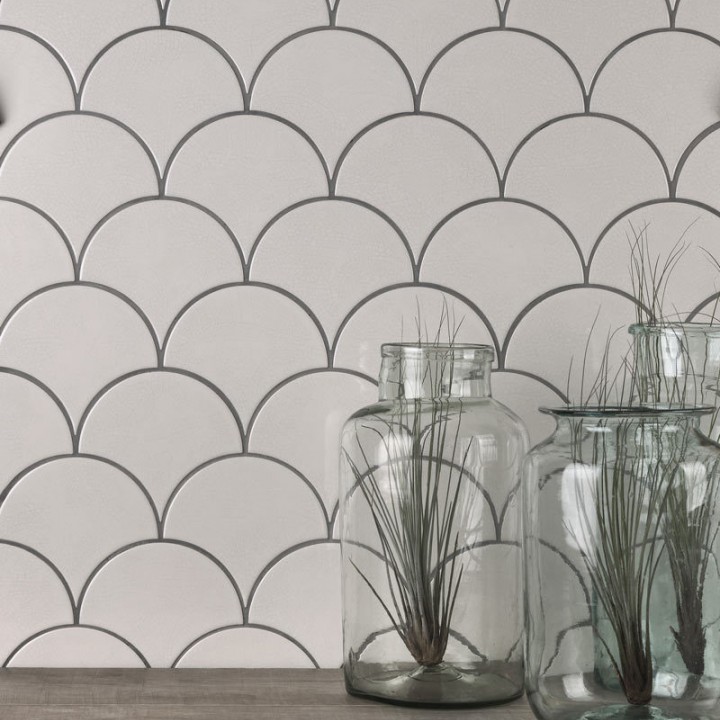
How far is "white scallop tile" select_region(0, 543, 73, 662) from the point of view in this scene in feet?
3.01

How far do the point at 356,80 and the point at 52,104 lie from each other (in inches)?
11.8

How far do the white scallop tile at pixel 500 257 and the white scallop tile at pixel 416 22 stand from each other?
155mm

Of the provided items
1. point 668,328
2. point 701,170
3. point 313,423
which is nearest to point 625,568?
point 668,328

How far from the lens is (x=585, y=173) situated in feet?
3.13

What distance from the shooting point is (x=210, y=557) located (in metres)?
0.93

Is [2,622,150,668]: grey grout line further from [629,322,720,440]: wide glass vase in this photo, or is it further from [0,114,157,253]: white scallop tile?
[629,322,720,440]: wide glass vase

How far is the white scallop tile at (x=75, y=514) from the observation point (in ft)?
3.02

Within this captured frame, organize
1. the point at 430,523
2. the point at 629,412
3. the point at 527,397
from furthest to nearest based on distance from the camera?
the point at 527,397
the point at 430,523
the point at 629,412

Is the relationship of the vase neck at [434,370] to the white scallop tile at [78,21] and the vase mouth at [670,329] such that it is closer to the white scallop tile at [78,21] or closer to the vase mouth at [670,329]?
the vase mouth at [670,329]

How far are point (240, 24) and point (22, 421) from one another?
0.45 m

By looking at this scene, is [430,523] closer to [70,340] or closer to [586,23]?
[70,340]

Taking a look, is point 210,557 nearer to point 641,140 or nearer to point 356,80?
point 356,80

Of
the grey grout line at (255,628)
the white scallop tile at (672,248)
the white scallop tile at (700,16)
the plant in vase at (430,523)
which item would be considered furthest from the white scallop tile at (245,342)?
the white scallop tile at (700,16)

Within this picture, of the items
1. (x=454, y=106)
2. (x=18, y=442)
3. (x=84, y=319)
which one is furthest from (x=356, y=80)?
(x=18, y=442)
